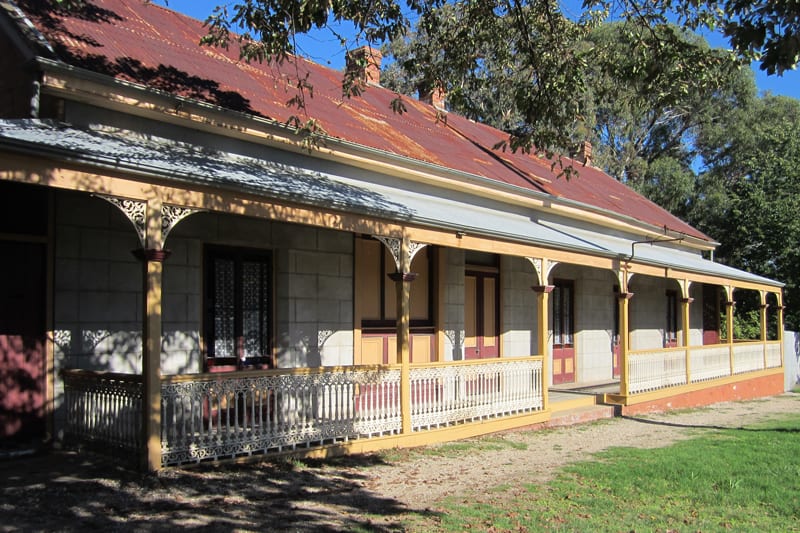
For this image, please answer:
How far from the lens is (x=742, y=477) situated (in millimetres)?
9008

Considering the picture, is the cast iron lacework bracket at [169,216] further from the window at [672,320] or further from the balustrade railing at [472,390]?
the window at [672,320]

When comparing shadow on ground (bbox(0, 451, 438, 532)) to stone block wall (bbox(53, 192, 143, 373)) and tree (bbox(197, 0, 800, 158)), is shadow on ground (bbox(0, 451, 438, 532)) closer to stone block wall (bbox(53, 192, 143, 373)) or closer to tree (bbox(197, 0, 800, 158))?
stone block wall (bbox(53, 192, 143, 373))

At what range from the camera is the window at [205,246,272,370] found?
10.4 meters

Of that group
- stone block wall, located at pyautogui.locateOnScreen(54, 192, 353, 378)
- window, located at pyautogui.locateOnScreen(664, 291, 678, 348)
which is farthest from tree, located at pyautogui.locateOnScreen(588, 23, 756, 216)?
stone block wall, located at pyautogui.locateOnScreen(54, 192, 353, 378)

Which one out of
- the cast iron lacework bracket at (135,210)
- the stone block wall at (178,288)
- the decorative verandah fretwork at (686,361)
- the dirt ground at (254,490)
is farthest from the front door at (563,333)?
the cast iron lacework bracket at (135,210)

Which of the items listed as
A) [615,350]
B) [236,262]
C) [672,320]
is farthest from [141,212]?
[672,320]

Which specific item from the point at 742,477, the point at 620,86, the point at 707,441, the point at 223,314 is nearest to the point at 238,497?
the point at 223,314

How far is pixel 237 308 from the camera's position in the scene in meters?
10.8

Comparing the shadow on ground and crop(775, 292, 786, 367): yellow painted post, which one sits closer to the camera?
the shadow on ground

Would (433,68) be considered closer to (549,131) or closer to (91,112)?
(549,131)

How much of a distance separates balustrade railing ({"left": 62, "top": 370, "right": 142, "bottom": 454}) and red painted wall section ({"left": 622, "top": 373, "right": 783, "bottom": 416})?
1025cm

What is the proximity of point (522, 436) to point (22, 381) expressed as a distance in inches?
284

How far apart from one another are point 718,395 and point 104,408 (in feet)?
52.1

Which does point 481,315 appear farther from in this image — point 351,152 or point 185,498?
point 185,498
